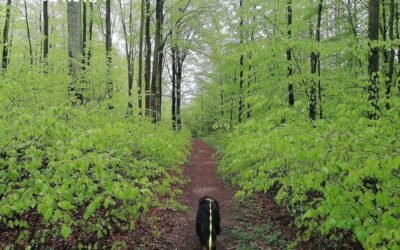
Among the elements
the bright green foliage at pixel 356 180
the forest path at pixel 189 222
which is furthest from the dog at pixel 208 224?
the bright green foliage at pixel 356 180

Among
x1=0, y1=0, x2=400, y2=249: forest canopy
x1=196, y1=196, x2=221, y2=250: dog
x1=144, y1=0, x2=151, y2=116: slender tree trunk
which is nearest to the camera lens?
x1=0, y1=0, x2=400, y2=249: forest canopy

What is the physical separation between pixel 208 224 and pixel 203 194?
17.8 ft

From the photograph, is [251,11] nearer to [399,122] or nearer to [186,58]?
[399,122]

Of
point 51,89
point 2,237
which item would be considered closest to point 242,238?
point 2,237

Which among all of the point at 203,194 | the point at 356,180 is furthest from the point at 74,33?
the point at 356,180

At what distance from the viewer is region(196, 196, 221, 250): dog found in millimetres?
6445

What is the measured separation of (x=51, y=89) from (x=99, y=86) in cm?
276

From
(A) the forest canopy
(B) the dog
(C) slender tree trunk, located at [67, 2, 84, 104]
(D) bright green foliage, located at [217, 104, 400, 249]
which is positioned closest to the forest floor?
(A) the forest canopy

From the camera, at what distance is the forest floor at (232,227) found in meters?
7.11

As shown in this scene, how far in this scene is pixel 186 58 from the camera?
33562 mm

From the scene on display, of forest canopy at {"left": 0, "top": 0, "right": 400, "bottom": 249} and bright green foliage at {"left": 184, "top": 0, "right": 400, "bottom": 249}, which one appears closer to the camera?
bright green foliage at {"left": 184, "top": 0, "right": 400, "bottom": 249}

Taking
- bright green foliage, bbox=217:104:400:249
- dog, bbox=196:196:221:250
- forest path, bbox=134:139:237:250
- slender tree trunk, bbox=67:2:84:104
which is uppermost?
slender tree trunk, bbox=67:2:84:104

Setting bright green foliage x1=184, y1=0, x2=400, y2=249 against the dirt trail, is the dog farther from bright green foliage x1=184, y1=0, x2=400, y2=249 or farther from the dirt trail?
bright green foliage x1=184, y1=0, x2=400, y2=249

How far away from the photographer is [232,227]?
828cm
